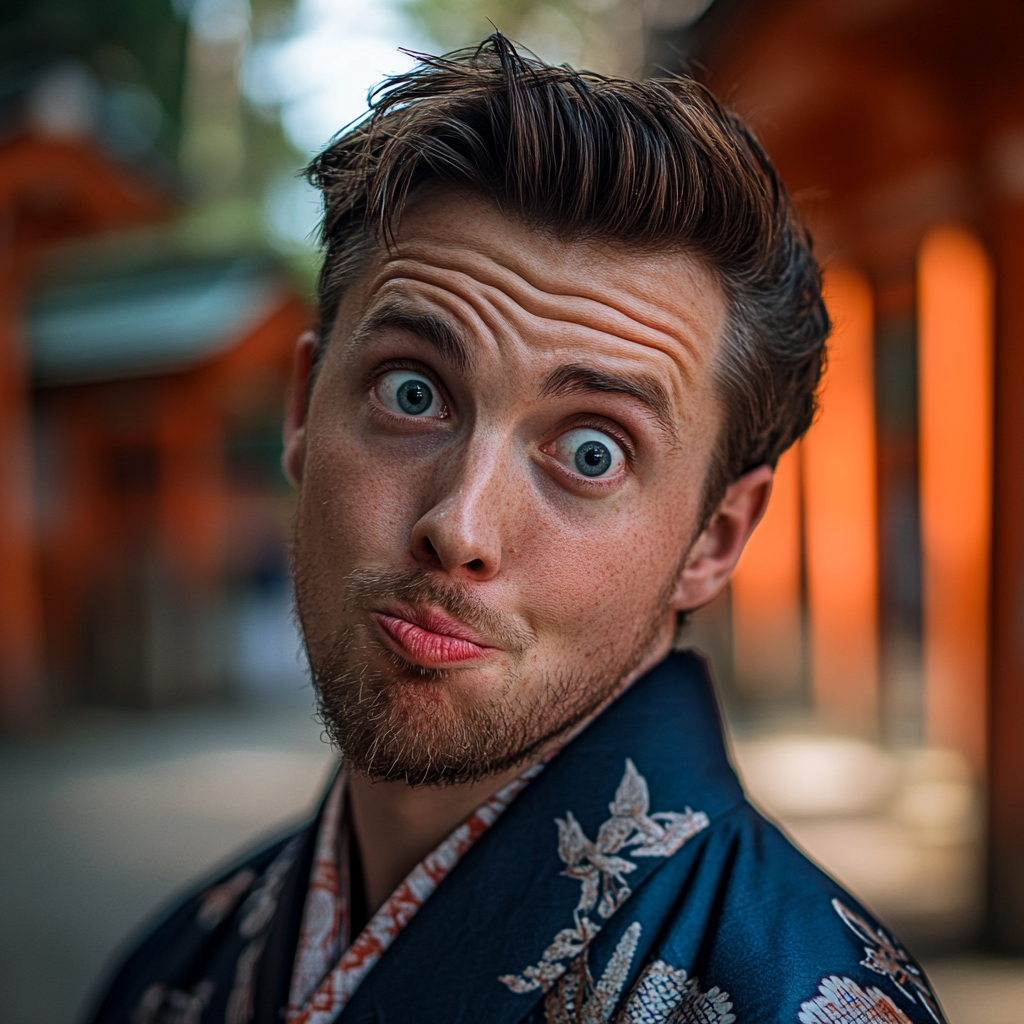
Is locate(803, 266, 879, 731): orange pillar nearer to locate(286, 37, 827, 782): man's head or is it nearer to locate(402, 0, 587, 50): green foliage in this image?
locate(286, 37, 827, 782): man's head

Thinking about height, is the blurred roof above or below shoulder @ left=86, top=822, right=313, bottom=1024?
above

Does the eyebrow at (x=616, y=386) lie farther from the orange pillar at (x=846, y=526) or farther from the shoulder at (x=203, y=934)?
the orange pillar at (x=846, y=526)

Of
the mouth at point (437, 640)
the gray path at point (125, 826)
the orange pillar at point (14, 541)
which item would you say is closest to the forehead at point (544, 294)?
the mouth at point (437, 640)

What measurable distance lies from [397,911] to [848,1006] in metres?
0.60

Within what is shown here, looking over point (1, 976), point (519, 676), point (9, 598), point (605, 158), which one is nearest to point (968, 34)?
point (605, 158)

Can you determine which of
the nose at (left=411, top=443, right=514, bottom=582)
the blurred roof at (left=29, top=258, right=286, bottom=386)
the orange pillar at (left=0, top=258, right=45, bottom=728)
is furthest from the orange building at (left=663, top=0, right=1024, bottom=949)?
the orange pillar at (left=0, top=258, right=45, bottom=728)

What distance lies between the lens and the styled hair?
4.13 feet

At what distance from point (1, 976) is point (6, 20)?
926 centimetres

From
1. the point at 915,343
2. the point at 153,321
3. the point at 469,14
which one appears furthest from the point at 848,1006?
the point at 469,14

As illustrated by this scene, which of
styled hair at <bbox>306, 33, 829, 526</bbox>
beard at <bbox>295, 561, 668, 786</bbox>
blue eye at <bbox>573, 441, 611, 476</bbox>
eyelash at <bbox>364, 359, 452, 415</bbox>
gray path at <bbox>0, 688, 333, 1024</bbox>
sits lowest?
gray path at <bbox>0, 688, 333, 1024</bbox>

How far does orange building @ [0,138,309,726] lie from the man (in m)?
6.22

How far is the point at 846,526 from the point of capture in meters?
6.25

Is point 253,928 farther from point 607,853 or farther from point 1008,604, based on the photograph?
point 1008,604

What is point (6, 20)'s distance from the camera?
379 inches
